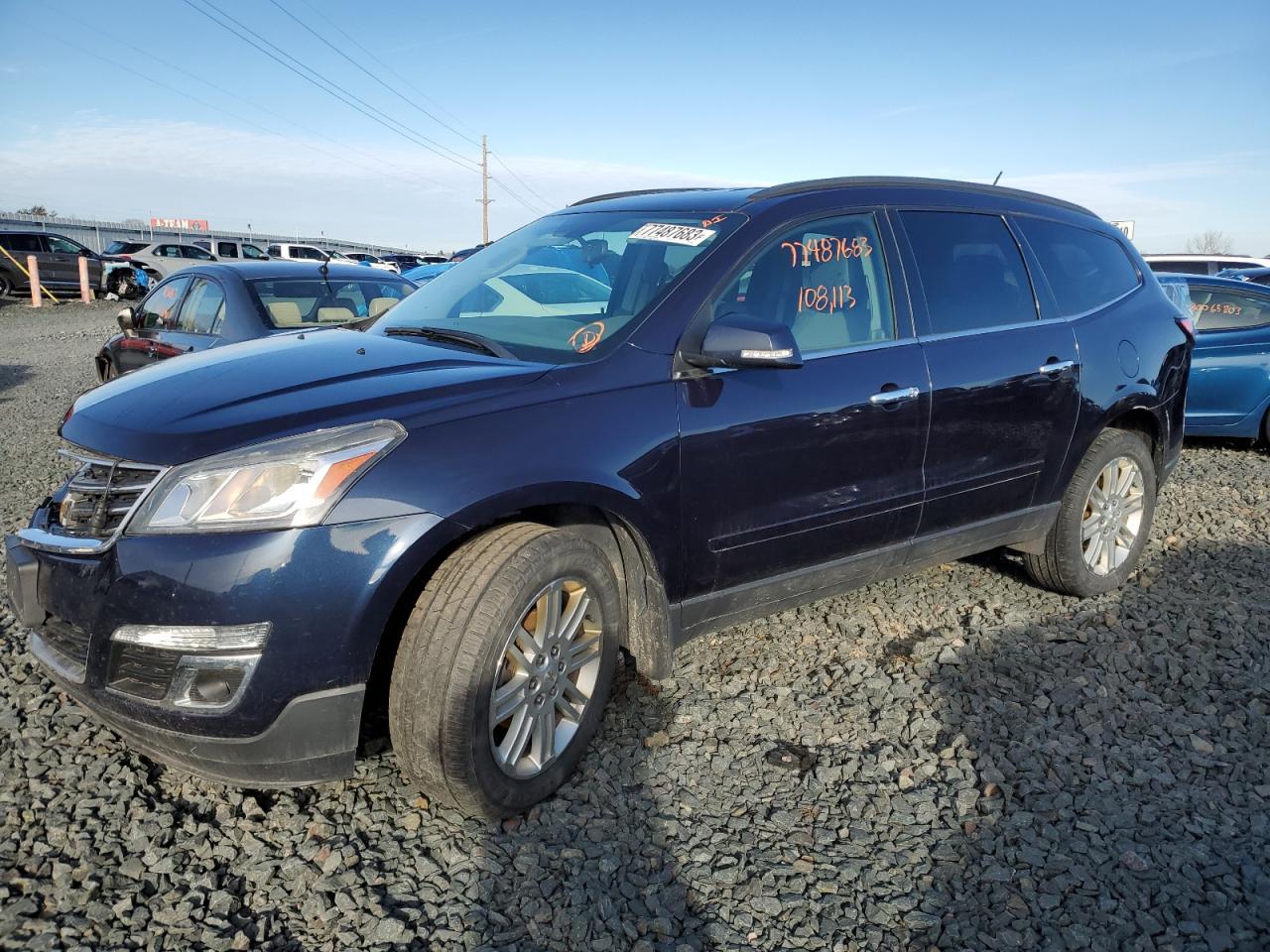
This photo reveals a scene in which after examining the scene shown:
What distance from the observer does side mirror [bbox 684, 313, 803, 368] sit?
9.21 ft

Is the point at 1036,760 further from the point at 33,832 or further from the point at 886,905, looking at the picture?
the point at 33,832

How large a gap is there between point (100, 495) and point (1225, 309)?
896 cm

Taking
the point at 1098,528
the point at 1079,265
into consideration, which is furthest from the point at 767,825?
the point at 1079,265

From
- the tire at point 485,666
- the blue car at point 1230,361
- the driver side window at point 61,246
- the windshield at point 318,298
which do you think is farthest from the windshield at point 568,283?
the driver side window at point 61,246

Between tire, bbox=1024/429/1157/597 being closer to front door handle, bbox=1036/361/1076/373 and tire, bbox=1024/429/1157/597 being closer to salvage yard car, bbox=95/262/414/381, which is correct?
front door handle, bbox=1036/361/1076/373

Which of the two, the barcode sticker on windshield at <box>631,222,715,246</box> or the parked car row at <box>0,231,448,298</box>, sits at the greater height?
the barcode sticker on windshield at <box>631,222,715,246</box>

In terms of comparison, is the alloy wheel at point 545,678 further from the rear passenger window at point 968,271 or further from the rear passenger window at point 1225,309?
the rear passenger window at point 1225,309

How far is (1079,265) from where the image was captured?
436 cm

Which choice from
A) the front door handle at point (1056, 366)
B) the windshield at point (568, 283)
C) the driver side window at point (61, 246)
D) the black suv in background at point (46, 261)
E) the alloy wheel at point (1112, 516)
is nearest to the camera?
the windshield at point (568, 283)

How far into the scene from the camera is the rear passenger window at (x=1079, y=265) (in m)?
4.18

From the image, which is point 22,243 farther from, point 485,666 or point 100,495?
point 485,666

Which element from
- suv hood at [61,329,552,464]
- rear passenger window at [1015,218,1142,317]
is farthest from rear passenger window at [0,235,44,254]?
rear passenger window at [1015,218,1142,317]

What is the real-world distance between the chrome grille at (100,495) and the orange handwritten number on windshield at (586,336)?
1260 mm

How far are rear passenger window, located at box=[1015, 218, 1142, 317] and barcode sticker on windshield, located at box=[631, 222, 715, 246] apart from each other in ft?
5.73
